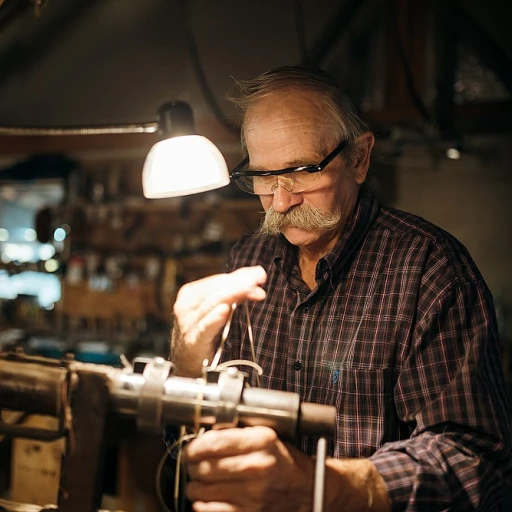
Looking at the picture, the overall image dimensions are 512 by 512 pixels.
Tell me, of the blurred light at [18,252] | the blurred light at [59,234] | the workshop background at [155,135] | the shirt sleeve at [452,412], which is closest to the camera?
the shirt sleeve at [452,412]

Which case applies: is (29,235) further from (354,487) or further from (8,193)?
(354,487)

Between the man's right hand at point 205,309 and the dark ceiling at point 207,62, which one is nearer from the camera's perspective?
the man's right hand at point 205,309

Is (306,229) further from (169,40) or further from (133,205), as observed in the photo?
(133,205)

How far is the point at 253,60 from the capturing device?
5.05 ft

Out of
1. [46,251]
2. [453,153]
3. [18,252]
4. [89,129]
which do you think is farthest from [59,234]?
[89,129]

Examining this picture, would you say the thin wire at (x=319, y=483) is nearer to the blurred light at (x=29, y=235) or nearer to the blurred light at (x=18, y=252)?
the blurred light at (x=18, y=252)

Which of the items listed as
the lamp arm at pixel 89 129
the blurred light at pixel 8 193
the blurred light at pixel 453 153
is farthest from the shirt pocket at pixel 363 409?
the blurred light at pixel 8 193

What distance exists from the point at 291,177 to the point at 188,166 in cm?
22

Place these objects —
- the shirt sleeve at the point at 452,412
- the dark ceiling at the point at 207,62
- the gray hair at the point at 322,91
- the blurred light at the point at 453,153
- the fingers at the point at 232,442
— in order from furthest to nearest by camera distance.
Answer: the blurred light at the point at 453,153 → the dark ceiling at the point at 207,62 → the gray hair at the point at 322,91 → the shirt sleeve at the point at 452,412 → the fingers at the point at 232,442

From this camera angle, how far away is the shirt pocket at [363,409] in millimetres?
1054

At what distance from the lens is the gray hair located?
1157 millimetres

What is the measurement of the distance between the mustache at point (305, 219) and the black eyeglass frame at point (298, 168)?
85 mm

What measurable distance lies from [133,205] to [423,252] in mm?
3133

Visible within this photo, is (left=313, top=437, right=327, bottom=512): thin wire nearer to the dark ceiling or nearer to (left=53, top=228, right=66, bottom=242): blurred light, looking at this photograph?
the dark ceiling
